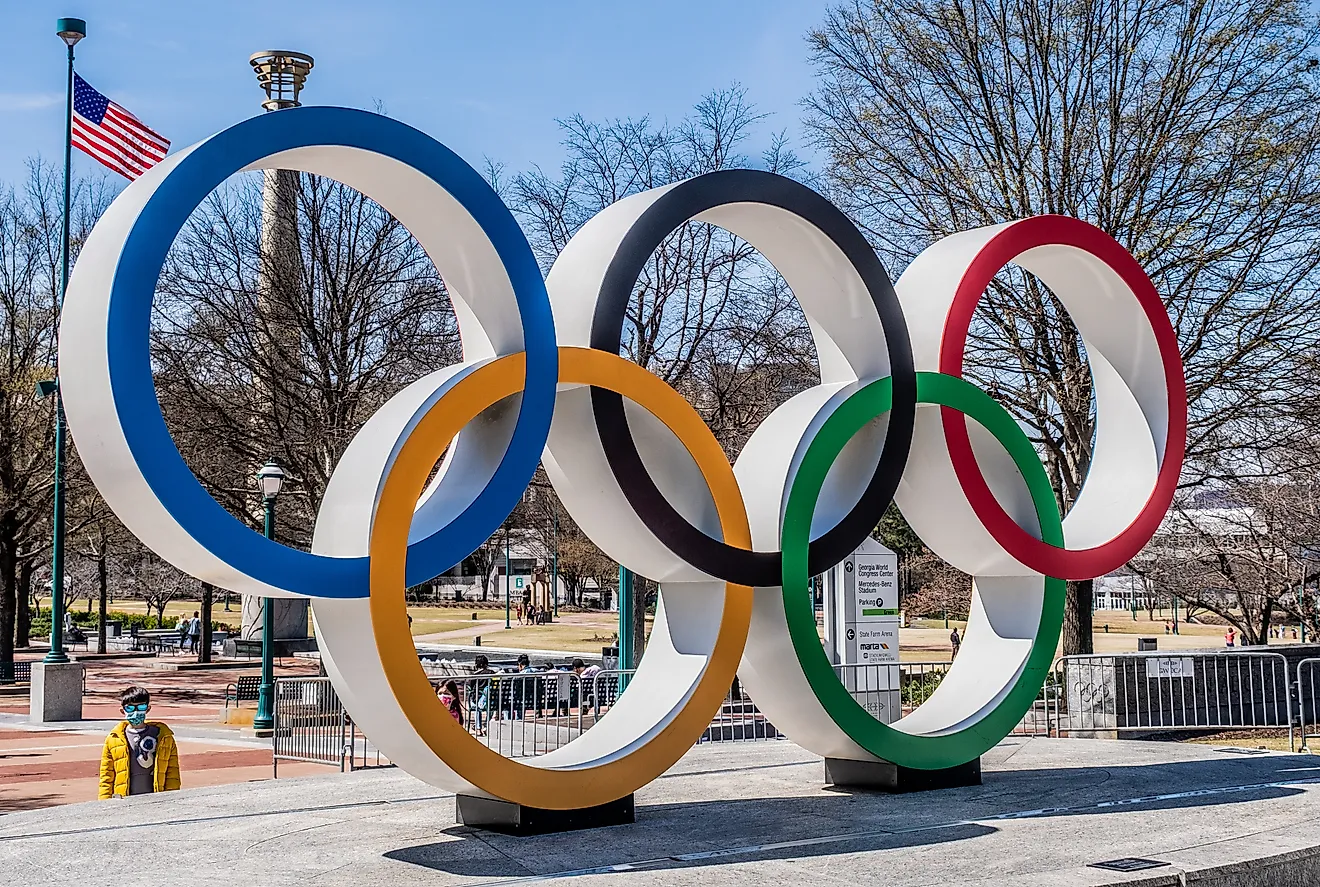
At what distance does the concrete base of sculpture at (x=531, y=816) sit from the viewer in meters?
8.94

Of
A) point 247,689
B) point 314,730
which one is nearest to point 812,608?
point 314,730

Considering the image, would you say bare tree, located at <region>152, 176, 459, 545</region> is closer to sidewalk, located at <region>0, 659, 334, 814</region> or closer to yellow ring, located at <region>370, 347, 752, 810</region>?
sidewalk, located at <region>0, 659, 334, 814</region>

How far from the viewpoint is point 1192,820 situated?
9.36 m

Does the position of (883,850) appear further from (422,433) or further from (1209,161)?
(1209,161)

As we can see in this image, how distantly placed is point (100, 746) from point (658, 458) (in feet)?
49.3

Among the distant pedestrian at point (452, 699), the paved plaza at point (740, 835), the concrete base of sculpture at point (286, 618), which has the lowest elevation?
the paved plaza at point (740, 835)

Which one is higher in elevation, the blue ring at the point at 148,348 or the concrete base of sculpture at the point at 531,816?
the blue ring at the point at 148,348

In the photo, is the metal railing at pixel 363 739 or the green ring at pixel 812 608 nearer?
the green ring at pixel 812 608

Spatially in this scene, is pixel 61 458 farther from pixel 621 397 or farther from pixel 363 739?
pixel 621 397

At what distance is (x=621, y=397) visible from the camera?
31.3ft

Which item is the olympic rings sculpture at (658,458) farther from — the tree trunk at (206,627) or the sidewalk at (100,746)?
the tree trunk at (206,627)

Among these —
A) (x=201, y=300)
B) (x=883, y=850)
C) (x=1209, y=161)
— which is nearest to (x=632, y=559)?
(x=883, y=850)

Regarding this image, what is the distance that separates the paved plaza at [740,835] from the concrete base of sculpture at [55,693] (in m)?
14.7

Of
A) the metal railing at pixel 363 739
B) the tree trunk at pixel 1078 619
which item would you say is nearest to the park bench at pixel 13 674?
the metal railing at pixel 363 739
